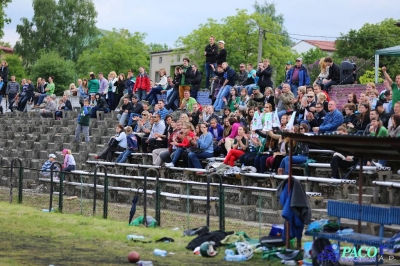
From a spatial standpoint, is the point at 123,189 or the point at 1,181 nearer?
the point at 123,189

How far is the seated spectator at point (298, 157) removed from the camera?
20858 mm

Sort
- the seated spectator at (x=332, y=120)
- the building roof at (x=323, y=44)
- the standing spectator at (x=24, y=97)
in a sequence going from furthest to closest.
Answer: the building roof at (x=323, y=44) → the standing spectator at (x=24, y=97) → the seated spectator at (x=332, y=120)

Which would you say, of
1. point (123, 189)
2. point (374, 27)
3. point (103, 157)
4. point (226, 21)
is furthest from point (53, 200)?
point (374, 27)

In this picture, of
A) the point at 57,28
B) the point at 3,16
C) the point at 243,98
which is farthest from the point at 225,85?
the point at 57,28

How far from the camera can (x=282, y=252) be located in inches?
590

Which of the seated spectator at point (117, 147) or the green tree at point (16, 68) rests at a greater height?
the green tree at point (16, 68)

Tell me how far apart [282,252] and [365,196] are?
453 centimetres

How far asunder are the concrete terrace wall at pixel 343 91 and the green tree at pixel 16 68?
71.5m

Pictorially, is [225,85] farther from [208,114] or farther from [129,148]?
[129,148]

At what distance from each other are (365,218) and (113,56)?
83.3 metres

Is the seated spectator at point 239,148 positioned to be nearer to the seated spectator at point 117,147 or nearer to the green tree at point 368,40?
the seated spectator at point 117,147

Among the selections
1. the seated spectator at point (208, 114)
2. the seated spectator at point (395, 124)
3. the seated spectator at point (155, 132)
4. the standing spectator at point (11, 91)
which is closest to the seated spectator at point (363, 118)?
the seated spectator at point (395, 124)

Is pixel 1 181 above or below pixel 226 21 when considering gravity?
below

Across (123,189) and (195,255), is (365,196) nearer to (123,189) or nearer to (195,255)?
(195,255)
